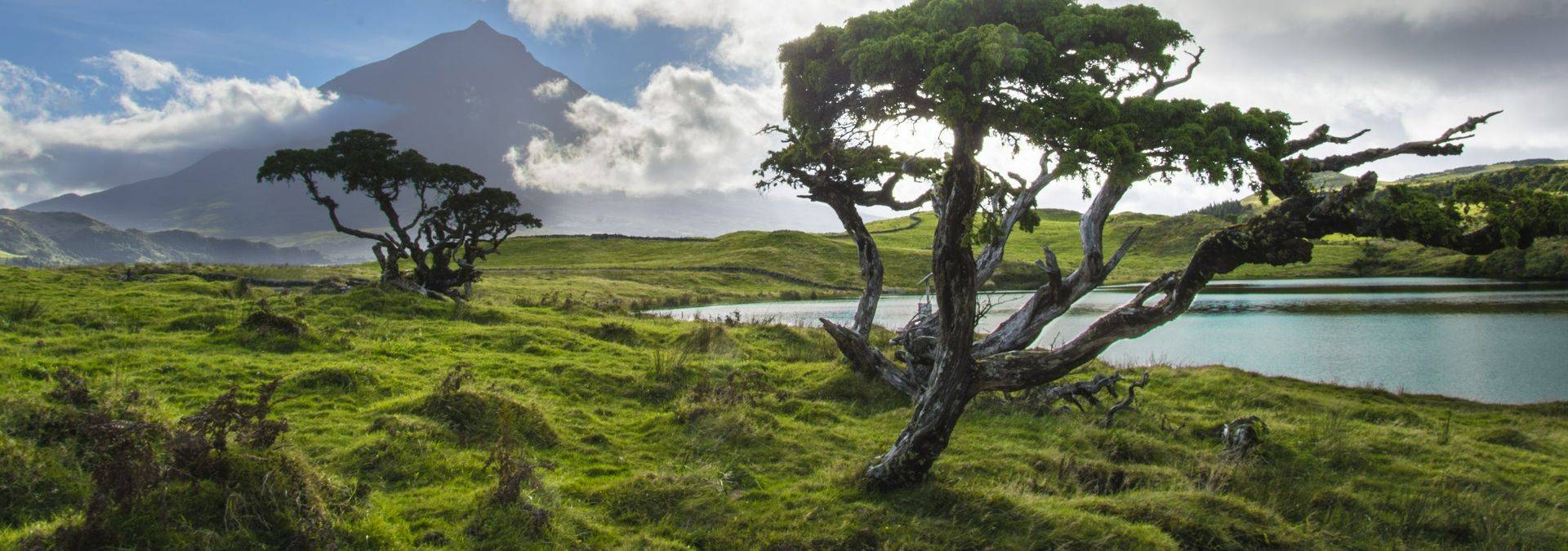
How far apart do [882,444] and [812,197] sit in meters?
8.94

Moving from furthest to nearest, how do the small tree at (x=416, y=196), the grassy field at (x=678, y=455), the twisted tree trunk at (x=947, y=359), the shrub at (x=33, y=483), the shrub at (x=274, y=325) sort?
1. the small tree at (x=416, y=196)
2. the shrub at (x=274, y=325)
3. the twisted tree trunk at (x=947, y=359)
4. the grassy field at (x=678, y=455)
5. the shrub at (x=33, y=483)

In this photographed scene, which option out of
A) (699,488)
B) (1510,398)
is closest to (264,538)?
(699,488)

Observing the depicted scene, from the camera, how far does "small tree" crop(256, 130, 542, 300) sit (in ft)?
105

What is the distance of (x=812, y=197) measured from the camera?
2022 centimetres

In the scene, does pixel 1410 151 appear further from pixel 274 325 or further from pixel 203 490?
pixel 274 325

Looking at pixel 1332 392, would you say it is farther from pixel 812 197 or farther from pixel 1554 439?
pixel 812 197

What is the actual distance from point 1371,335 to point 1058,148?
1342 inches

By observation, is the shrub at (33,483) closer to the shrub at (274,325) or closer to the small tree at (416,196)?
the shrub at (274,325)

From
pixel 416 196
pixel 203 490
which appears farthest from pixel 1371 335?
pixel 416 196

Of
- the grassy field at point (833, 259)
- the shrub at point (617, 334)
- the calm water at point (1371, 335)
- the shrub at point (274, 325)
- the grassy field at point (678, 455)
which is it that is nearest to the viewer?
the grassy field at point (678, 455)

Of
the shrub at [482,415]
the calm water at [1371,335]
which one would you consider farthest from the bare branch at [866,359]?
the shrub at [482,415]

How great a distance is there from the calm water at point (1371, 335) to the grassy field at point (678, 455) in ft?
13.4

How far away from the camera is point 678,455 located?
1186 centimetres

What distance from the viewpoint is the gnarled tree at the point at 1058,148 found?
876 centimetres
